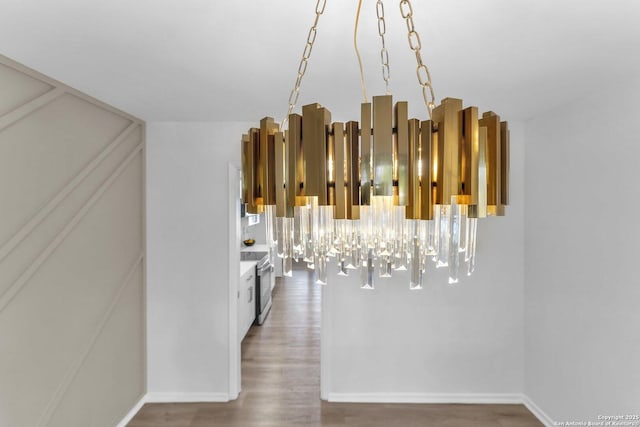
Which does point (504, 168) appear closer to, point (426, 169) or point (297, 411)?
point (426, 169)

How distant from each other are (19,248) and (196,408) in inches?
76.6

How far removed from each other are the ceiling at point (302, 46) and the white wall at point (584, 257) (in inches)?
10.7

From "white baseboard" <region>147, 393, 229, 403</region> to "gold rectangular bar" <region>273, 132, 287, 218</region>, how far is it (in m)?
2.83

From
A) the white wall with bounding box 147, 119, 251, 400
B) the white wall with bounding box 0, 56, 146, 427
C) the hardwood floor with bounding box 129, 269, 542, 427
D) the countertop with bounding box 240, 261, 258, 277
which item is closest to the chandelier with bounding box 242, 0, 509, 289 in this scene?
the white wall with bounding box 0, 56, 146, 427

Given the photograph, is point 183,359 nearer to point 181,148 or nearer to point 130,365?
point 130,365

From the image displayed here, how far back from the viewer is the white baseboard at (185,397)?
3.01 m

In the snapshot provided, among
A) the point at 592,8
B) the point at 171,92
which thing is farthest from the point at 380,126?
the point at 171,92

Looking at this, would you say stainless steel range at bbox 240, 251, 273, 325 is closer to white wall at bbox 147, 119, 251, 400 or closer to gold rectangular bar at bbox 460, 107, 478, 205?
white wall at bbox 147, 119, 251, 400

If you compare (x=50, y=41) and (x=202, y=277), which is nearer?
(x=50, y=41)

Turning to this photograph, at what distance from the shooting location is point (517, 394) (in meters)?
2.99

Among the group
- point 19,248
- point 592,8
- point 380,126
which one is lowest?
point 19,248

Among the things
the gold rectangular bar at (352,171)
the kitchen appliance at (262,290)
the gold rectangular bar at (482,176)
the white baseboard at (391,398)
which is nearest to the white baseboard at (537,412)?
the white baseboard at (391,398)

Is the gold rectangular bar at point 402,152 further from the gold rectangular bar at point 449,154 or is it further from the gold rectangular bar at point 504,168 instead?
the gold rectangular bar at point 504,168

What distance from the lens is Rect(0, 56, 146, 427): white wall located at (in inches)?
69.8
